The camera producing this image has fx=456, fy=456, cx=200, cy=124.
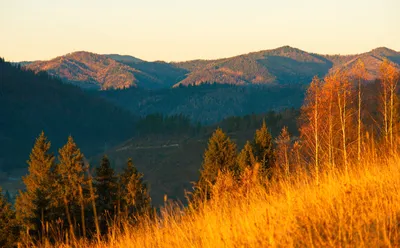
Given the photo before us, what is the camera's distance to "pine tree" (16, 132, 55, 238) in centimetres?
2964

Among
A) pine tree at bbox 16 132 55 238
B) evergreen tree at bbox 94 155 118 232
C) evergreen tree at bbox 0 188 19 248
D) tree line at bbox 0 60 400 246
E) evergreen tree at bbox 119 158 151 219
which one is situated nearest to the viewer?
evergreen tree at bbox 119 158 151 219

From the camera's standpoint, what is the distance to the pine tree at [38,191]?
29641 mm

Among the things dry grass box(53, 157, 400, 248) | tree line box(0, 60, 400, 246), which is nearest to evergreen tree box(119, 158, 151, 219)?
tree line box(0, 60, 400, 246)

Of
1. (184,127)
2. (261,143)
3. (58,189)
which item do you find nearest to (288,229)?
(58,189)

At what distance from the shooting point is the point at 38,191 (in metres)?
29.4

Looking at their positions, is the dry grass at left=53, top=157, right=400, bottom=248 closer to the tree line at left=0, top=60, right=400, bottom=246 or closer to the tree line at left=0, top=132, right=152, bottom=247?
the tree line at left=0, top=60, right=400, bottom=246

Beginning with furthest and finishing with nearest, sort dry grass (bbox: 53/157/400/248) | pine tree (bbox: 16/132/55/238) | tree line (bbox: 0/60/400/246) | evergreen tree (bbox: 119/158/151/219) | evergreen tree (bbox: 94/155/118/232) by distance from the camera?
evergreen tree (bbox: 94/155/118/232) → pine tree (bbox: 16/132/55/238) → tree line (bbox: 0/60/400/246) → evergreen tree (bbox: 119/158/151/219) → dry grass (bbox: 53/157/400/248)

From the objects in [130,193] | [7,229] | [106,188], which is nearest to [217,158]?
[106,188]

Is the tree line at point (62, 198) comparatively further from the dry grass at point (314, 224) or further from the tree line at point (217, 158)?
the dry grass at point (314, 224)

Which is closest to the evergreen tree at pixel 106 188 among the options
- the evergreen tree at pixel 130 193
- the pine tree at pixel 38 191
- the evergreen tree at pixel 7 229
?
the evergreen tree at pixel 130 193

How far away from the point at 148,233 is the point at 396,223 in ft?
12.0

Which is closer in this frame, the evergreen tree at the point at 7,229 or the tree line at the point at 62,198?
the evergreen tree at the point at 7,229

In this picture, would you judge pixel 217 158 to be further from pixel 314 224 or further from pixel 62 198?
pixel 314 224

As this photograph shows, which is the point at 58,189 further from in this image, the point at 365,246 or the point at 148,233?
the point at 365,246
